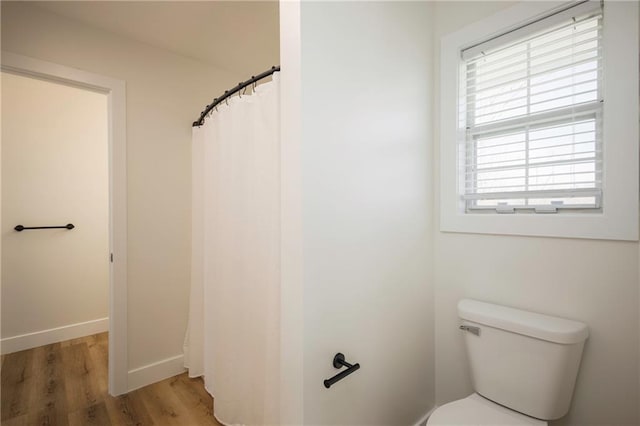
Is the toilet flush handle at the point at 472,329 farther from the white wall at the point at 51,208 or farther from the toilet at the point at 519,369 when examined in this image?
the white wall at the point at 51,208

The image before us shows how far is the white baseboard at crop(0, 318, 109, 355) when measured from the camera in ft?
7.99

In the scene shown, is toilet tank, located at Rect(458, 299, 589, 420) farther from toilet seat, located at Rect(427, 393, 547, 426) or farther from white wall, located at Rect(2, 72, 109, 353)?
white wall, located at Rect(2, 72, 109, 353)

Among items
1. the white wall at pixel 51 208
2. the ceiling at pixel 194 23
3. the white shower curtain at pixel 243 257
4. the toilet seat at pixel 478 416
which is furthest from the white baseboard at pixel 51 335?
the toilet seat at pixel 478 416

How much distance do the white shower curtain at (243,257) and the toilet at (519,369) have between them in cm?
81

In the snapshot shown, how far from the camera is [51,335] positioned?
263 cm

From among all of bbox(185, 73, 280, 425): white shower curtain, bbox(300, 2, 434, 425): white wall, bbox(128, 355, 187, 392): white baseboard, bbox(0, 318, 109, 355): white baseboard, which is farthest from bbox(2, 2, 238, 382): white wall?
bbox(300, 2, 434, 425): white wall

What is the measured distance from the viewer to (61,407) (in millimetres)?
1763

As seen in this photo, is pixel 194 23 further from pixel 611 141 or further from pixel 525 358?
pixel 525 358

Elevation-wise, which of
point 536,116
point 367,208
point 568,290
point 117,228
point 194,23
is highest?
point 194,23

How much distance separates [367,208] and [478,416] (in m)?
0.96

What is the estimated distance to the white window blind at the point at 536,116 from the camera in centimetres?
119

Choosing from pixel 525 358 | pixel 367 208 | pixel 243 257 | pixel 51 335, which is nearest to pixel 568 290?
pixel 525 358

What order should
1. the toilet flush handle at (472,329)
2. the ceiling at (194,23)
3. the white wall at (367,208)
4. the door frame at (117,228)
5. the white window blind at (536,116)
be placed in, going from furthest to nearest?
the door frame at (117,228) → the ceiling at (194,23) → the toilet flush handle at (472,329) → the white window blind at (536,116) → the white wall at (367,208)

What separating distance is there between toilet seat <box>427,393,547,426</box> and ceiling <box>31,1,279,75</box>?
2234 mm
